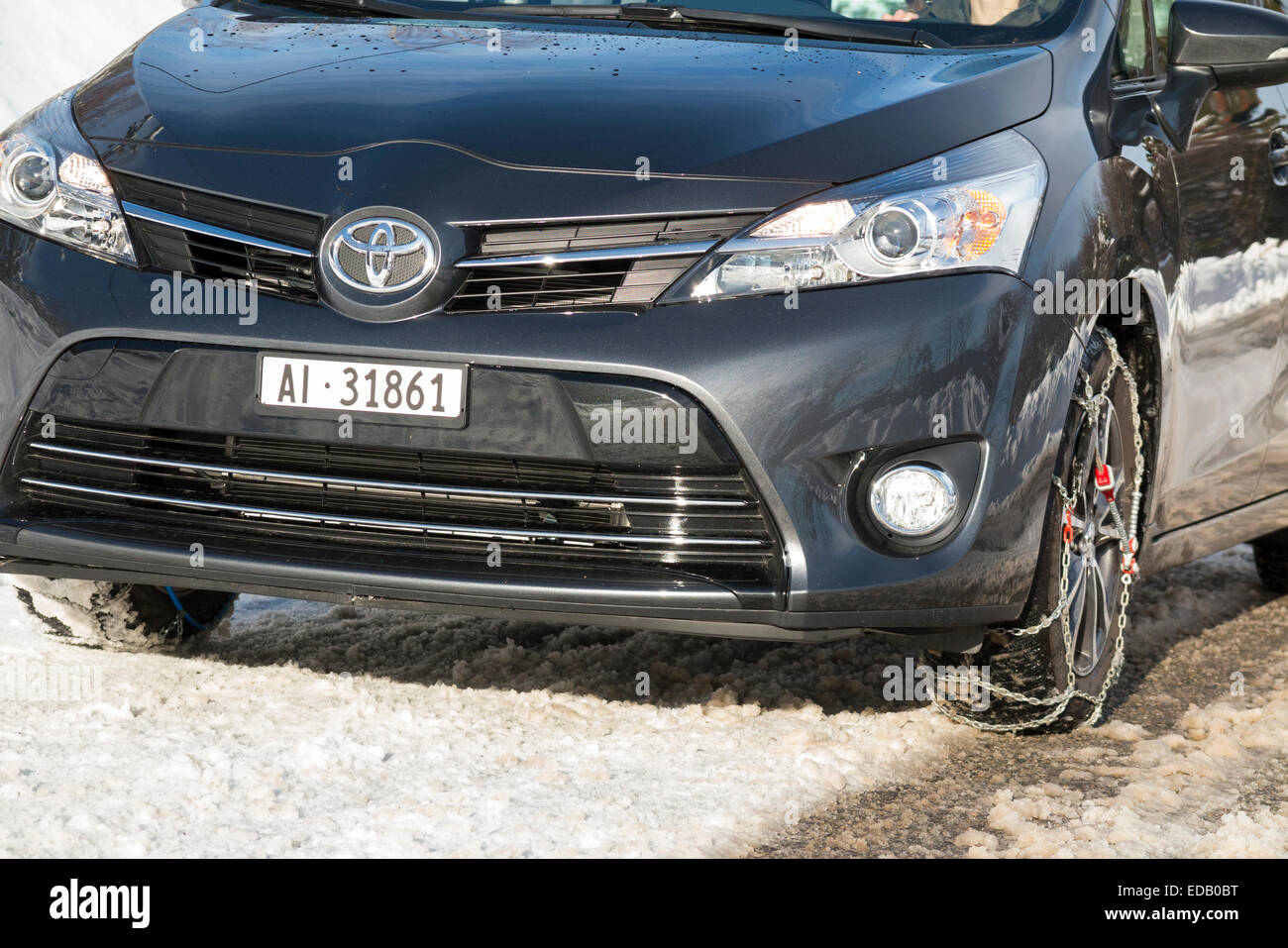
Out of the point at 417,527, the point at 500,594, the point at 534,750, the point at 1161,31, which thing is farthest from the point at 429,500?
the point at 1161,31

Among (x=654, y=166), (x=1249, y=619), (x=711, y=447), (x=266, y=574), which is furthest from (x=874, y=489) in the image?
(x=1249, y=619)

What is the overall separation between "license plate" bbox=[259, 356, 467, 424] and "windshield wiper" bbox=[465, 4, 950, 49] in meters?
1.18

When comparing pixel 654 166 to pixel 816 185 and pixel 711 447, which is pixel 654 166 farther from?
pixel 711 447

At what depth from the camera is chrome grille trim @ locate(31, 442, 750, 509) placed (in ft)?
9.92

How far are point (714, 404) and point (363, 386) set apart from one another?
61 cm

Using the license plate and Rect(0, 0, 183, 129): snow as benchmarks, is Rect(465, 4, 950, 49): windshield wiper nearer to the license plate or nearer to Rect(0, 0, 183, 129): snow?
the license plate

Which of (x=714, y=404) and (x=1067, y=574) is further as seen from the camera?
(x=1067, y=574)

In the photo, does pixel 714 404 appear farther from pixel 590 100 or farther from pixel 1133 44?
pixel 1133 44

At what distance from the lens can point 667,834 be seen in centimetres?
286

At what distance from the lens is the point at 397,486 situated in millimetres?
3061

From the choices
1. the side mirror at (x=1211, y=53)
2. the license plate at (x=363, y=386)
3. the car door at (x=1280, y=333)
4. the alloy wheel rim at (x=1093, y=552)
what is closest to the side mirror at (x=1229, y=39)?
the side mirror at (x=1211, y=53)

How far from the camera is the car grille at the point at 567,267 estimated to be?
2.99 metres

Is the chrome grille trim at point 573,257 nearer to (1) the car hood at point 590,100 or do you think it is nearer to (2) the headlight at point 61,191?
(1) the car hood at point 590,100
